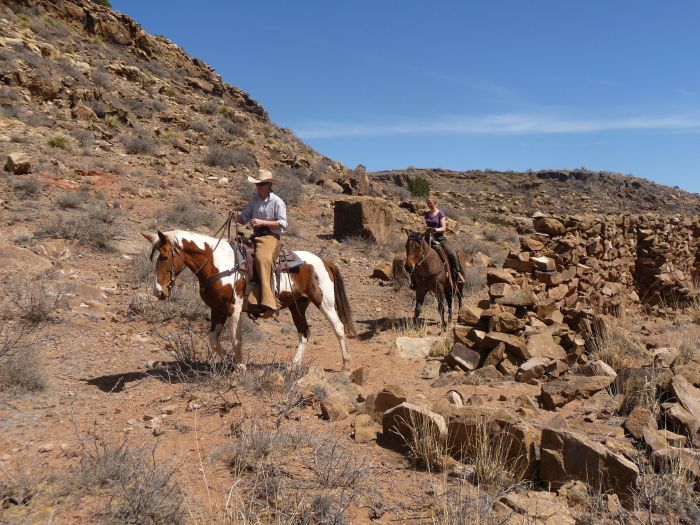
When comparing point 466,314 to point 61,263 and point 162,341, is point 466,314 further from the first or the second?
point 61,263

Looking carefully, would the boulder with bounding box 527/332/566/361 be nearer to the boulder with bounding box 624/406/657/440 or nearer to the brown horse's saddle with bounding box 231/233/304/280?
the boulder with bounding box 624/406/657/440

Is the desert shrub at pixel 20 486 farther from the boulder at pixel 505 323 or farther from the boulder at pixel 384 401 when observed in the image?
the boulder at pixel 505 323

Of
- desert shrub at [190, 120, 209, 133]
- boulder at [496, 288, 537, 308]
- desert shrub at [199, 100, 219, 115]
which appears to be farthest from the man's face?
desert shrub at [199, 100, 219, 115]

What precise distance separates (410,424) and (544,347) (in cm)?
336

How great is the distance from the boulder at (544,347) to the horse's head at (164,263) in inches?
183

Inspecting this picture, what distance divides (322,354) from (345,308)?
3.88ft

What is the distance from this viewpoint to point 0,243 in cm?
886

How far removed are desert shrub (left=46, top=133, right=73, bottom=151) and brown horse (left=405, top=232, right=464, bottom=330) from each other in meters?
13.1

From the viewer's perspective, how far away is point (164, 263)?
5.43 meters

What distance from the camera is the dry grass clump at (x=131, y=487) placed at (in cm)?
285

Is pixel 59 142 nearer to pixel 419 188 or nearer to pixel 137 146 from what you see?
pixel 137 146

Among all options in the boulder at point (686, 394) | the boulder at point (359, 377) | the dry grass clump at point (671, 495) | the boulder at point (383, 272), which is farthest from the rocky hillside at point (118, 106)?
the dry grass clump at point (671, 495)

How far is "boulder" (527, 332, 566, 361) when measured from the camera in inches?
256

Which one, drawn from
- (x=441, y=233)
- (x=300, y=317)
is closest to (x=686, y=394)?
(x=300, y=317)
